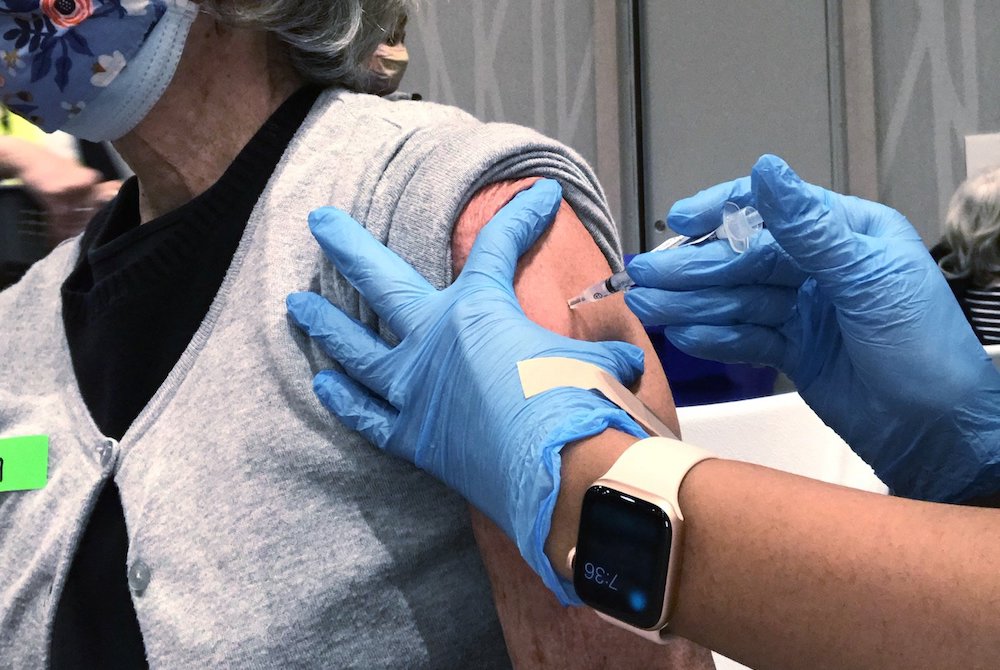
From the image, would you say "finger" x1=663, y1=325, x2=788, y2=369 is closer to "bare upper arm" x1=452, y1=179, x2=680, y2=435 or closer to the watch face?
"bare upper arm" x1=452, y1=179, x2=680, y2=435

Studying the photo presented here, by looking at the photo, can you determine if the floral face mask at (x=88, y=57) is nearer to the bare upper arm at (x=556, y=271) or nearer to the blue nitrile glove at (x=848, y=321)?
the bare upper arm at (x=556, y=271)

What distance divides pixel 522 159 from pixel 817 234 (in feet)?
0.97

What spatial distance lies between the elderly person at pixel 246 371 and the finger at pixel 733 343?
74 mm

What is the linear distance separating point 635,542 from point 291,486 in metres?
0.37

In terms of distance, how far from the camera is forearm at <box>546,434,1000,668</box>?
55 centimetres

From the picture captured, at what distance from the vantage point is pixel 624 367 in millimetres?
888

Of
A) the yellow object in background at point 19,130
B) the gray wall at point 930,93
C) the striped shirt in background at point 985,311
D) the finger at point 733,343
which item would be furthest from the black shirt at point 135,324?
the gray wall at point 930,93

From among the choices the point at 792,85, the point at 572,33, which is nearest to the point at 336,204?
the point at 792,85

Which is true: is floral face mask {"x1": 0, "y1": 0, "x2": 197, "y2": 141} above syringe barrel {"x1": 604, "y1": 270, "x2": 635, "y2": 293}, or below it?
above

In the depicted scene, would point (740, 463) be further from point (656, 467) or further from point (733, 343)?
point (733, 343)

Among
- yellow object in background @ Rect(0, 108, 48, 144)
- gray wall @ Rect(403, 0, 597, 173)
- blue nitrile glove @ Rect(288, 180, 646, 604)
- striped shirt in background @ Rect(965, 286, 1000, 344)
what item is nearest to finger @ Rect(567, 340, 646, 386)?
blue nitrile glove @ Rect(288, 180, 646, 604)

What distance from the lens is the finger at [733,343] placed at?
1065 millimetres

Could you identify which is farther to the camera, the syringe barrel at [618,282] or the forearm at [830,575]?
the syringe barrel at [618,282]

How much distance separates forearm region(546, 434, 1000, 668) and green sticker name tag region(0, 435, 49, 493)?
2.43ft
